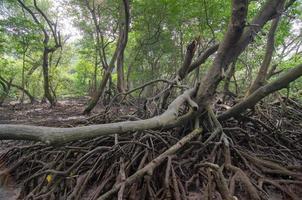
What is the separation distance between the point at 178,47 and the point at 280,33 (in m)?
6.53

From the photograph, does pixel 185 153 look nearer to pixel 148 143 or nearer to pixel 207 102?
pixel 148 143

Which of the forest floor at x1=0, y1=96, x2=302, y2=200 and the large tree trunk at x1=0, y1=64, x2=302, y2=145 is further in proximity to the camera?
the forest floor at x1=0, y1=96, x2=302, y2=200

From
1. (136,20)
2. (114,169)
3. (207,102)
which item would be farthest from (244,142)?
(136,20)

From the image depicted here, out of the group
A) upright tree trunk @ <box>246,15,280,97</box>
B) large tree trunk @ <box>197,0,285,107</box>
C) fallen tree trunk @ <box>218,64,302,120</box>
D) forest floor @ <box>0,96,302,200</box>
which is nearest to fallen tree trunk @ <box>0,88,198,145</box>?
forest floor @ <box>0,96,302,200</box>

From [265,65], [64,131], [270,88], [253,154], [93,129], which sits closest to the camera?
[64,131]

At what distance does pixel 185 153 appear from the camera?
2.52 m

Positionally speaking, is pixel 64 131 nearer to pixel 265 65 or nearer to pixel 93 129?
pixel 93 129

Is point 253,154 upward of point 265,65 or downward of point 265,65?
downward

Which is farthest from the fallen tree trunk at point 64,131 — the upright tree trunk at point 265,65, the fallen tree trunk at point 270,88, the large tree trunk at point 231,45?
the upright tree trunk at point 265,65

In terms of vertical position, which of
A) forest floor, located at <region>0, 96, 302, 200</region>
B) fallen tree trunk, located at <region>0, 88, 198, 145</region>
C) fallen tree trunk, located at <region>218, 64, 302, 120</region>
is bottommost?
forest floor, located at <region>0, 96, 302, 200</region>

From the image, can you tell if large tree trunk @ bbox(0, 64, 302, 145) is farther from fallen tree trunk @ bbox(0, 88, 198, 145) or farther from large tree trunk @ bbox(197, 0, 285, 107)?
large tree trunk @ bbox(197, 0, 285, 107)

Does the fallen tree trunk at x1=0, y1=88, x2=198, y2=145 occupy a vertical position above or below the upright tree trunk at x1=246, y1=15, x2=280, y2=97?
below

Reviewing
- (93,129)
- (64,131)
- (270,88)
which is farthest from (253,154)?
(64,131)

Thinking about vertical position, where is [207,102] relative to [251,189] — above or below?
above
